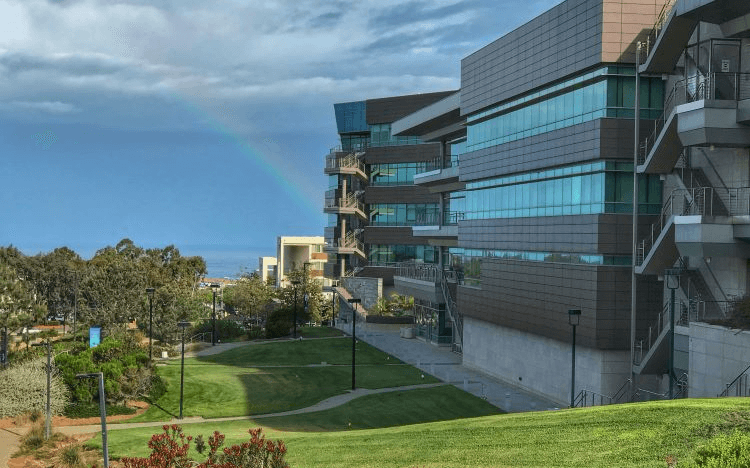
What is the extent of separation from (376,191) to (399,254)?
7667 mm

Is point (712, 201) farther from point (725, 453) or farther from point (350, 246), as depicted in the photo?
point (350, 246)

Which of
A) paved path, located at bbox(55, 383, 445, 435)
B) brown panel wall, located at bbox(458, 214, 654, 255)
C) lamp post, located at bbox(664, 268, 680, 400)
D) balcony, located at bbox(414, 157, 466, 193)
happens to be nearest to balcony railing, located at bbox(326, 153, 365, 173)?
balcony, located at bbox(414, 157, 466, 193)

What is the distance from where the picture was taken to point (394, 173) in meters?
96.8

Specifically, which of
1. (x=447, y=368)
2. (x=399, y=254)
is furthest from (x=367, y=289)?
(x=447, y=368)

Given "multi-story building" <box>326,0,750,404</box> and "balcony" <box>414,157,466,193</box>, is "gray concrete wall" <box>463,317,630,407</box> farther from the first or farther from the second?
"balcony" <box>414,157,466,193</box>

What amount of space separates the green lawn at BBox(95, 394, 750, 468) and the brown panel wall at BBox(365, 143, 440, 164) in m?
65.1

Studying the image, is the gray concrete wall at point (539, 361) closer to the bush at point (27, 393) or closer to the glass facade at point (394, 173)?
the bush at point (27, 393)

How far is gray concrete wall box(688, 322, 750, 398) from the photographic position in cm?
2709

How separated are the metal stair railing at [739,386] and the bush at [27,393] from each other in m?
31.7

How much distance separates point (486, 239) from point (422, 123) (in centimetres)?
1765

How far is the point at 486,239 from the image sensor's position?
52.6m

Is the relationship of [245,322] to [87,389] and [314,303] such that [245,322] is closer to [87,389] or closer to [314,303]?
[314,303]

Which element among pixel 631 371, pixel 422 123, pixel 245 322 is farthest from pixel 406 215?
pixel 631 371

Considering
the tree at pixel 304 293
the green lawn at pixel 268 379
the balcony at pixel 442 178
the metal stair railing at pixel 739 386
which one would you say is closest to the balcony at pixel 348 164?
the tree at pixel 304 293
